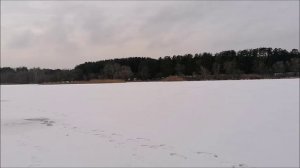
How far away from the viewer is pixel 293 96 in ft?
39.9

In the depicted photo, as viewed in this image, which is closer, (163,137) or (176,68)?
(163,137)

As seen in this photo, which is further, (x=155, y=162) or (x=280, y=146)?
(x=280, y=146)

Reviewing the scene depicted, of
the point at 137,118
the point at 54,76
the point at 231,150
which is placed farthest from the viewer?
the point at 54,76

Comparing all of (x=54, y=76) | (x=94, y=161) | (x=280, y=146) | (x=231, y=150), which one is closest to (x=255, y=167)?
(x=231, y=150)

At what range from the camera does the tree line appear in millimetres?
50875

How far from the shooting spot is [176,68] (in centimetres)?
5650

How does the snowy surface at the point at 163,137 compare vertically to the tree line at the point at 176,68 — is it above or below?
below

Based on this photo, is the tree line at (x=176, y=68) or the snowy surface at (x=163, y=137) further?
the tree line at (x=176, y=68)

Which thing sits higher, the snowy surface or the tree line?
the tree line

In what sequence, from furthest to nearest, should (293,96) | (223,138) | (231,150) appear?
(293,96)
(223,138)
(231,150)

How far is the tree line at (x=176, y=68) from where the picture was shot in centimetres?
5088

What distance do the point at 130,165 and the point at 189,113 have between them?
17.4 ft

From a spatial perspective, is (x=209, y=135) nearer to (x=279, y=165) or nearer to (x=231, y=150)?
(x=231, y=150)

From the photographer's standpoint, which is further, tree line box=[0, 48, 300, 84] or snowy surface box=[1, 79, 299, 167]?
tree line box=[0, 48, 300, 84]
